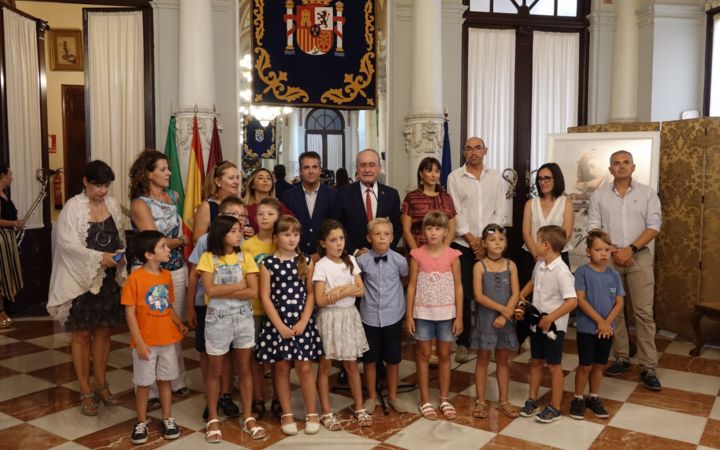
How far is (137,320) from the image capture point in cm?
334

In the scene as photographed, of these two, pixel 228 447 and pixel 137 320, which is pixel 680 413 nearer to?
pixel 228 447

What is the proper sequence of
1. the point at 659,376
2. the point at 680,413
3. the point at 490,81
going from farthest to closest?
the point at 490,81 → the point at 659,376 → the point at 680,413

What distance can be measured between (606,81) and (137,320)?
20.6 feet

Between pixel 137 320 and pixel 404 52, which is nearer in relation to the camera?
pixel 137 320

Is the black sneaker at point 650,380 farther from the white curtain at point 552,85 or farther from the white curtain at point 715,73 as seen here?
the white curtain at point 715,73

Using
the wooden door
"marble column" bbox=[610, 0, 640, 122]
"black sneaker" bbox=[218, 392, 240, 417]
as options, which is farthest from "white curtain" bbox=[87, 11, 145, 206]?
"marble column" bbox=[610, 0, 640, 122]

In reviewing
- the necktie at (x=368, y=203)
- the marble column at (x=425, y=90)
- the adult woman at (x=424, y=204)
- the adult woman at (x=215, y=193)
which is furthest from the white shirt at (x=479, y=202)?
the marble column at (x=425, y=90)

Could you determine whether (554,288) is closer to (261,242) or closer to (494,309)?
(494,309)

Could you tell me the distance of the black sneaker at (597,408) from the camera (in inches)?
146

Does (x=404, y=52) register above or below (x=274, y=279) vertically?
above

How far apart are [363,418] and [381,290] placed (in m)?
0.73

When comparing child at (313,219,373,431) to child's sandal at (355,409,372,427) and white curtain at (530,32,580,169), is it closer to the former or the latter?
child's sandal at (355,409,372,427)

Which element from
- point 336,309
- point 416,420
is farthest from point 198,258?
point 416,420

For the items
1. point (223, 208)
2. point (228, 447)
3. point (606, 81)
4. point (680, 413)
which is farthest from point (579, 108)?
point (228, 447)
